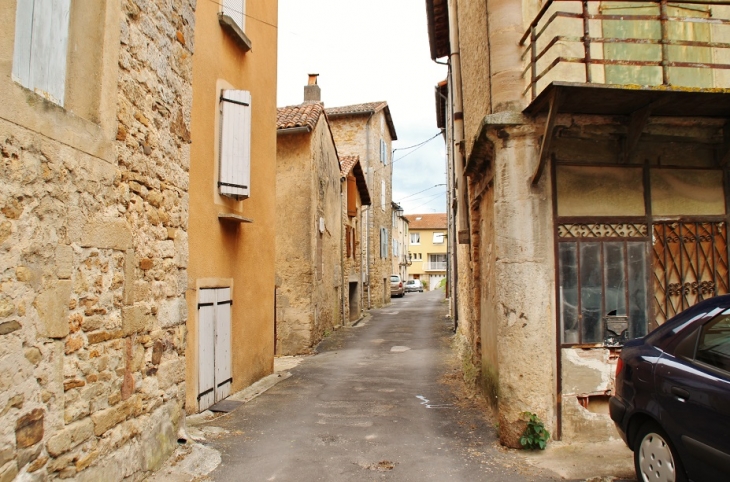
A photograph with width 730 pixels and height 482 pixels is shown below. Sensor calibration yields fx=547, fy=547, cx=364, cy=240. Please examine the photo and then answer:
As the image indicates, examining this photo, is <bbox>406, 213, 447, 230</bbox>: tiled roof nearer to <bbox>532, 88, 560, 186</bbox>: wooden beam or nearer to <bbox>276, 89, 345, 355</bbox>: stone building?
<bbox>276, 89, 345, 355</bbox>: stone building

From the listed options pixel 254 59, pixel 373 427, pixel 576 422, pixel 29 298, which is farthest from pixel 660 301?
pixel 254 59

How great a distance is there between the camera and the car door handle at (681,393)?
342cm

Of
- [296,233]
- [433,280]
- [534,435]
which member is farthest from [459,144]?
[433,280]

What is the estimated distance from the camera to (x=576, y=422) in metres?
5.49

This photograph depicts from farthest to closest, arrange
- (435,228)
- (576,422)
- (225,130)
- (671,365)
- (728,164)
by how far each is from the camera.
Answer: (435,228) < (225,130) < (728,164) < (576,422) < (671,365)

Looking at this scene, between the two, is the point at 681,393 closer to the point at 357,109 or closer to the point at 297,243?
the point at 297,243

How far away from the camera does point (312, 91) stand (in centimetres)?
1988

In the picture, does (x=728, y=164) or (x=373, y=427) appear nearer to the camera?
(x=728, y=164)

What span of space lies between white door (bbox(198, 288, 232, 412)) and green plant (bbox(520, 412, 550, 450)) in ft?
13.1

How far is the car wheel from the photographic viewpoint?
3.54 metres

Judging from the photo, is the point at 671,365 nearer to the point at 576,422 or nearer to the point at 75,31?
the point at 576,422

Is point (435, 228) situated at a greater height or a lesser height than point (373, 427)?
greater

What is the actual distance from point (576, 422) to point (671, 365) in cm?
208

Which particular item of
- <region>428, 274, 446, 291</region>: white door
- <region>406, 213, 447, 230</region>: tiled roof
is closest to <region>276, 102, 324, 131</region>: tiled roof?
<region>406, 213, 447, 230</region>: tiled roof
